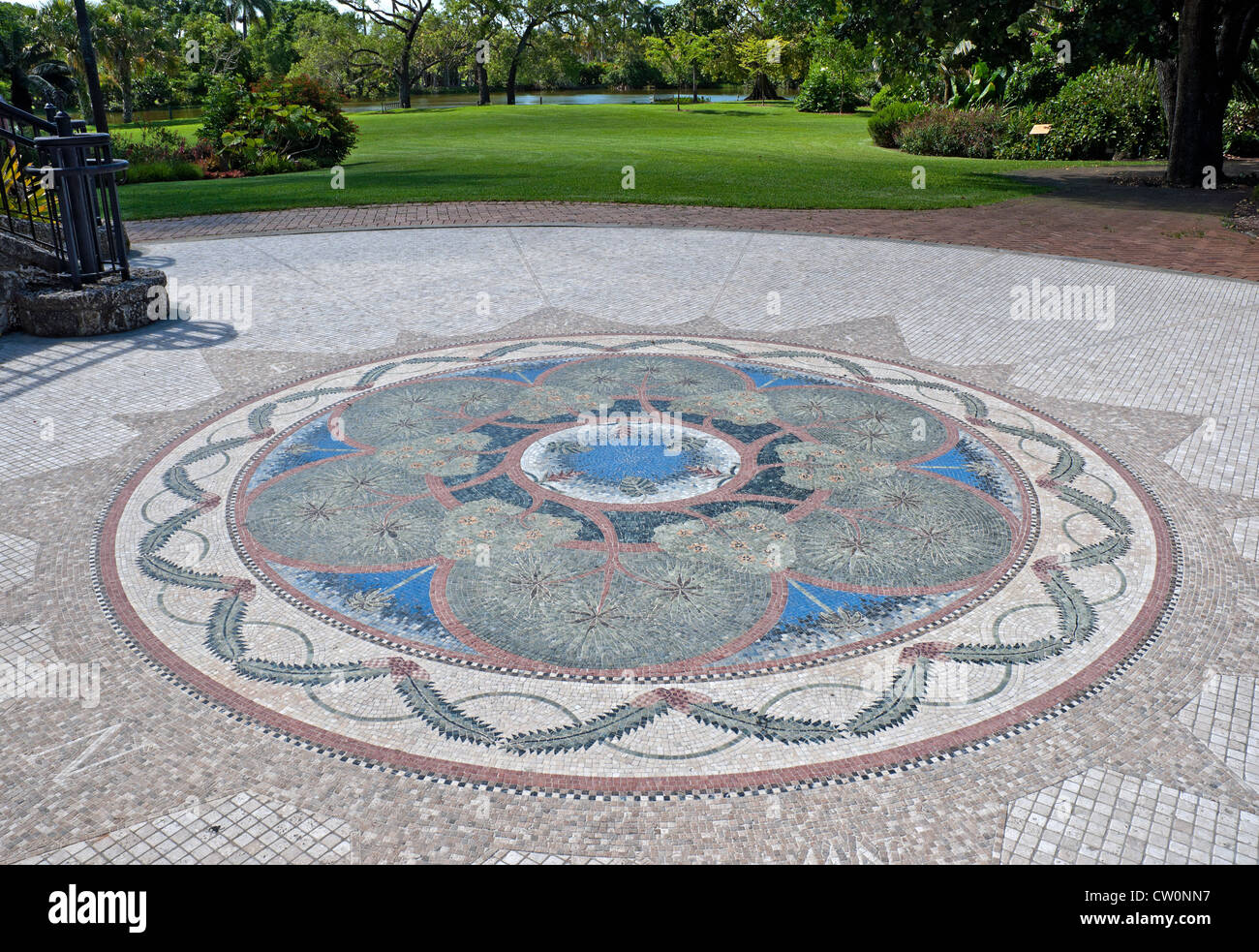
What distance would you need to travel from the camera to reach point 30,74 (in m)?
29.0

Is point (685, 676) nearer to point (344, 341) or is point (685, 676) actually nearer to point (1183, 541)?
point (1183, 541)

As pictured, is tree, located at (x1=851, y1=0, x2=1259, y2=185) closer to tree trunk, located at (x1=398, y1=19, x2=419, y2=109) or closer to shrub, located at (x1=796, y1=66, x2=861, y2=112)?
shrub, located at (x1=796, y1=66, x2=861, y2=112)

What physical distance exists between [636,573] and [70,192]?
29.2 feet

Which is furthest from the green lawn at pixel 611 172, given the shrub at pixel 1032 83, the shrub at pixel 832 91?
the shrub at pixel 832 91

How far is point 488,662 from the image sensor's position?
15.9 feet

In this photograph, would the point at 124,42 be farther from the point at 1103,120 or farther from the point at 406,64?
the point at 1103,120

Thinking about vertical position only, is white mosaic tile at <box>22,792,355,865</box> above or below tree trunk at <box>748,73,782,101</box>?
below

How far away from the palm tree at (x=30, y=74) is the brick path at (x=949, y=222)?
11.9 metres

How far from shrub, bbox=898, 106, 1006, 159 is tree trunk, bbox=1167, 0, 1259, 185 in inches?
328

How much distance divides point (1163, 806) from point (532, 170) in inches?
869

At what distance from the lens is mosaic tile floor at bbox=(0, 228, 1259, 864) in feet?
12.6

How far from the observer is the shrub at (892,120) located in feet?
101

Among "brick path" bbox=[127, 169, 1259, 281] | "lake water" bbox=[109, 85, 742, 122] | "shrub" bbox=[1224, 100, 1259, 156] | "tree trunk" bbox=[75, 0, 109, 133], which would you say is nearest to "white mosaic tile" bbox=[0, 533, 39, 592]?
"brick path" bbox=[127, 169, 1259, 281]

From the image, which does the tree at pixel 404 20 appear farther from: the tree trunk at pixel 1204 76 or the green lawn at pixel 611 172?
the tree trunk at pixel 1204 76
